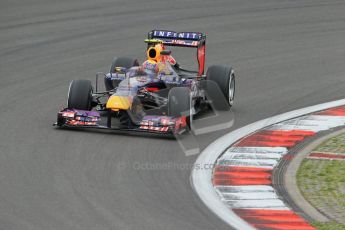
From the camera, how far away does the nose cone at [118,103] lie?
638 inches

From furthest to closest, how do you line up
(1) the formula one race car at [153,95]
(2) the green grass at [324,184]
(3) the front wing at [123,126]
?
1. (1) the formula one race car at [153,95]
2. (3) the front wing at [123,126]
3. (2) the green grass at [324,184]

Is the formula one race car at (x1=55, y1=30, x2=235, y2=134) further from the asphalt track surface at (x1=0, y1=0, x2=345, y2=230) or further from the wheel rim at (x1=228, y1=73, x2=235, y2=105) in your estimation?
the asphalt track surface at (x1=0, y1=0, x2=345, y2=230)

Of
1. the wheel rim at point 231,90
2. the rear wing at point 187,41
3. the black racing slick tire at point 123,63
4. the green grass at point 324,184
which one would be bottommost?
the green grass at point 324,184

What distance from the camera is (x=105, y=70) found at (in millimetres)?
21859

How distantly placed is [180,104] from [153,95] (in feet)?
2.78

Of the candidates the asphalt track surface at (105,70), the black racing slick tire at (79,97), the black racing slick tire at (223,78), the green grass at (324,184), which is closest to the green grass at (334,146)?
the green grass at (324,184)

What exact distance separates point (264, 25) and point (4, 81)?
29.7 feet

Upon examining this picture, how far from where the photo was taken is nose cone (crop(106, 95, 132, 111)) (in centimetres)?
1620

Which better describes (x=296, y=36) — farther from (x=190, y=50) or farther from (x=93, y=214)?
(x=93, y=214)

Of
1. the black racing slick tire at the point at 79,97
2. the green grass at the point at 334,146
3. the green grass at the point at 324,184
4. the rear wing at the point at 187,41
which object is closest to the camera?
the green grass at the point at 324,184

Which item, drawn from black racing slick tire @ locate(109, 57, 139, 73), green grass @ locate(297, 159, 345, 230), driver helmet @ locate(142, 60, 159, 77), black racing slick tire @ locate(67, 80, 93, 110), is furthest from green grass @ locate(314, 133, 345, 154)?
black racing slick tire @ locate(109, 57, 139, 73)

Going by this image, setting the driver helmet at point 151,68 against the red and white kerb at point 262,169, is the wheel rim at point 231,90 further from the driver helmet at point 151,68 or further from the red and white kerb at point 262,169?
the driver helmet at point 151,68

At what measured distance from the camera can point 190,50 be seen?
2414 cm

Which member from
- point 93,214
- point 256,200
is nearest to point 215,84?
point 256,200
